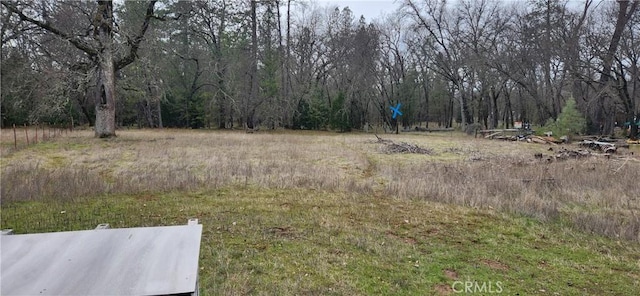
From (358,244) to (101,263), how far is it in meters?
2.98

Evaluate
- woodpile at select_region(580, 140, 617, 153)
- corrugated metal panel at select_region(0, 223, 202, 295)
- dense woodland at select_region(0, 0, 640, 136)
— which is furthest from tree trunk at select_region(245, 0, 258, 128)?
corrugated metal panel at select_region(0, 223, 202, 295)

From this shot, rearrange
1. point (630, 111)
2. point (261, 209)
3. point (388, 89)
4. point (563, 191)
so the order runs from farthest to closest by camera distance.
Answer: point (388, 89) < point (630, 111) < point (563, 191) < point (261, 209)

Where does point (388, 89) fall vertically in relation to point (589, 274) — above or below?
above

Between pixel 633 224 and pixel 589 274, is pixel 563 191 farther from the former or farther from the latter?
pixel 589 274

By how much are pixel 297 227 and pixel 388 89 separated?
33.6 meters

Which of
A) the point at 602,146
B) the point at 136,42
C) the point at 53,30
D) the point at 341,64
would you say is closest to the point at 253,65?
the point at 341,64

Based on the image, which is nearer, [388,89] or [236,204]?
[236,204]

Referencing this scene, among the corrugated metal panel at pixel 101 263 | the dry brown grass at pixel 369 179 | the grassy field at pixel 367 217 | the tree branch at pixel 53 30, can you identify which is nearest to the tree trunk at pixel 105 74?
the tree branch at pixel 53 30

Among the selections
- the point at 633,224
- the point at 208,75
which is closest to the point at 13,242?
the point at 633,224

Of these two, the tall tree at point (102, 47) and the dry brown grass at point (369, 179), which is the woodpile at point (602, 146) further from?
the tall tree at point (102, 47)

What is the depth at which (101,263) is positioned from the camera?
1.65 m

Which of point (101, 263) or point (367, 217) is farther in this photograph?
point (367, 217)

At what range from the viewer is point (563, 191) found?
286 inches

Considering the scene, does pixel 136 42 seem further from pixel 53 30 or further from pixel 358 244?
pixel 358 244
